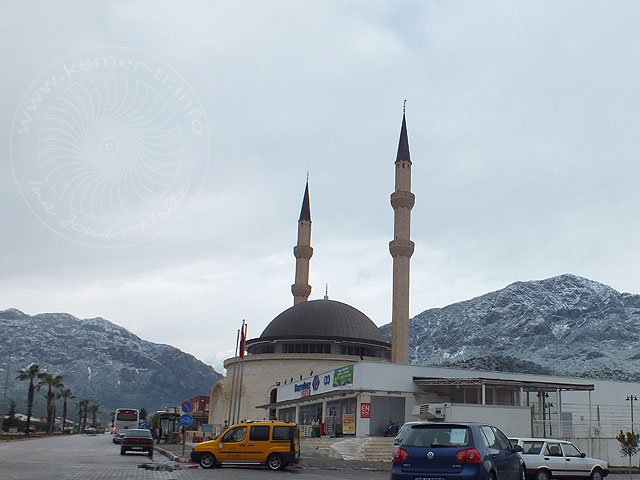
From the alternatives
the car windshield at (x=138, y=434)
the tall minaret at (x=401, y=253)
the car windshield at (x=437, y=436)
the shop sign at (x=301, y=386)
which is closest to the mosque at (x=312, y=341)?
the tall minaret at (x=401, y=253)

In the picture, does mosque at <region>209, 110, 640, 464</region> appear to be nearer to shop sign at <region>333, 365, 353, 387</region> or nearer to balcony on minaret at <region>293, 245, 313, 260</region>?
shop sign at <region>333, 365, 353, 387</region>

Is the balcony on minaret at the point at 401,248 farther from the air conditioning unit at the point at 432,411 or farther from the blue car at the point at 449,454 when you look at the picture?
the blue car at the point at 449,454

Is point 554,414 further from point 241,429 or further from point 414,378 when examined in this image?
point 241,429

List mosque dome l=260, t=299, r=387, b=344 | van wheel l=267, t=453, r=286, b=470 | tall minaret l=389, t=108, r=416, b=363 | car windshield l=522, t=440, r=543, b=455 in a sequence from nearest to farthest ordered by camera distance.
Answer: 1. car windshield l=522, t=440, r=543, b=455
2. van wheel l=267, t=453, r=286, b=470
3. tall minaret l=389, t=108, r=416, b=363
4. mosque dome l=260, t=299, r=387, b=344

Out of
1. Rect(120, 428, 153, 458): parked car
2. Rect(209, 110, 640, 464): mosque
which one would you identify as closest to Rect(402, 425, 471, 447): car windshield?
Rect(209, 110, 640, 464): mosque

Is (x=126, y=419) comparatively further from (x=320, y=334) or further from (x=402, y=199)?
(x=402, y=199)

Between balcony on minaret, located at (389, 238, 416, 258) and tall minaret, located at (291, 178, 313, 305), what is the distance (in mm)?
19587

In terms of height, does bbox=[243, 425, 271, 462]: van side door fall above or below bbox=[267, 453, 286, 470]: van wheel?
above

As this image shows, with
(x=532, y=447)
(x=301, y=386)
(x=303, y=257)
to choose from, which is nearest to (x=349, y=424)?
(x=301, y=386)

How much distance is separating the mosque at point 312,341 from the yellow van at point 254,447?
105ft

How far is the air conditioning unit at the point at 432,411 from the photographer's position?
3716cm

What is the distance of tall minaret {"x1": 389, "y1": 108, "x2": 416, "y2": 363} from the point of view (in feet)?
203

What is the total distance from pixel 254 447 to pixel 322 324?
46341mm

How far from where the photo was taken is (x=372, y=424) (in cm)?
4062
